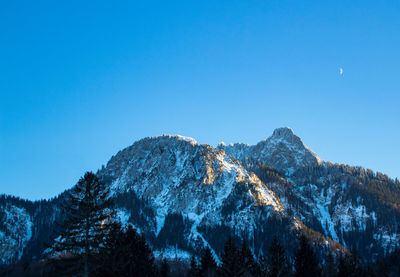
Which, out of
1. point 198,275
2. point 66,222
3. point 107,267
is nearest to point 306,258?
point 198,275

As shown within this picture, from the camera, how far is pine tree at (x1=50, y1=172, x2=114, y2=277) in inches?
1367

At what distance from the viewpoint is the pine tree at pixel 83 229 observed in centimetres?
3472

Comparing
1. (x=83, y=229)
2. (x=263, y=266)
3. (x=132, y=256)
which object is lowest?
(x=83, y=229)

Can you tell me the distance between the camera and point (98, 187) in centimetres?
3659

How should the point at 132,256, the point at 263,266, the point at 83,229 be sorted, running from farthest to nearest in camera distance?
1. the point at 263,266
2. the point at 132,256
3. the point at 83,229

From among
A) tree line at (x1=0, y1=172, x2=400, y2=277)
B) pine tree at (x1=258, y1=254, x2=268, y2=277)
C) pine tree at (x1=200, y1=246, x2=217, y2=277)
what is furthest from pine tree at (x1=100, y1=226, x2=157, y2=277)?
pine tree at (x1=258, y1=254, x2=268, y2=277)

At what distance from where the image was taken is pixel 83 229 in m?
35.3

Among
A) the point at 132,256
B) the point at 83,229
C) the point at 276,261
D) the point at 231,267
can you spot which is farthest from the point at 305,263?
the point at 83,229

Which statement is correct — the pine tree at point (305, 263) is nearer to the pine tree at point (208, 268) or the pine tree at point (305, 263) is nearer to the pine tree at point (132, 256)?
the pine tree at point (208, 268)

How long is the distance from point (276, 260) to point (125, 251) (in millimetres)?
35286

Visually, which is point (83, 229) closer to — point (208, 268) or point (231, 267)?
point (231, 267)

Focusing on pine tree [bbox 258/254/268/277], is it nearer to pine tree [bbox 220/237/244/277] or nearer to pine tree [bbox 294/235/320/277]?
pine tree [bbox 294/235/320/277]

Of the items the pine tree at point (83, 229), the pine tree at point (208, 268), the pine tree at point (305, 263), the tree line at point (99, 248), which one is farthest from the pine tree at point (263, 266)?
the pine tree at point (83, 229)

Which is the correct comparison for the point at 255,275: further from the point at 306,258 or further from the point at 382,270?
the point at 382,270
